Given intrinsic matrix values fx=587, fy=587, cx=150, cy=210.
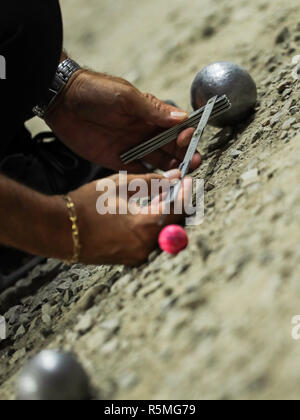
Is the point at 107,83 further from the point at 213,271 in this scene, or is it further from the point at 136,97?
the point at 213,271

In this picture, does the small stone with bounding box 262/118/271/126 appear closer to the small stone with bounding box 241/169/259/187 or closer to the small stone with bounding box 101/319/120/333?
the small stone with bounding box 241/169/259/187

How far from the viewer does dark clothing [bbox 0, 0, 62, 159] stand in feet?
5.85

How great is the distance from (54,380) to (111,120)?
1.10m

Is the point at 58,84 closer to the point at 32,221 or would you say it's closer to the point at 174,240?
the point at 32,221

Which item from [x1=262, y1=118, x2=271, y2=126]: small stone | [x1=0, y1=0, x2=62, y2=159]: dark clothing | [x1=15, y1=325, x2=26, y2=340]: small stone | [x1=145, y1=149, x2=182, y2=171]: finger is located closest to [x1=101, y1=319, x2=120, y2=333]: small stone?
[x1=15, y1=325, x2=26, y2=340]: small stone

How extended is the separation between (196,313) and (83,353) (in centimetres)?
29

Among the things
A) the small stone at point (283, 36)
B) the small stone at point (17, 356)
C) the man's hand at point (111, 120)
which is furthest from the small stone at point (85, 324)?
the small stone at point (283, 36)

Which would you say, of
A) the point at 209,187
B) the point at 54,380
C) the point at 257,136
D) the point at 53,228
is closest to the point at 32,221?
the point at 53,228

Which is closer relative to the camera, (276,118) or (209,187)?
(209,187)

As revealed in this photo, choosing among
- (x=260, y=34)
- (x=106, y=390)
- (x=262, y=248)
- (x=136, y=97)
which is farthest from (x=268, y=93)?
(x=106, y=390)

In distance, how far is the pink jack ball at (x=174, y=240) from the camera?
1.50 metres

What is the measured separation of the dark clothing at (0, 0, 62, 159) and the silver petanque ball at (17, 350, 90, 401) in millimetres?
845

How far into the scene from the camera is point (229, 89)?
2.10 m

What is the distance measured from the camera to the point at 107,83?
79.4 inches
